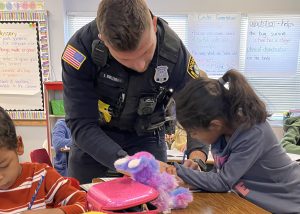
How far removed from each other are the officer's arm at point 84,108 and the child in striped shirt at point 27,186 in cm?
26

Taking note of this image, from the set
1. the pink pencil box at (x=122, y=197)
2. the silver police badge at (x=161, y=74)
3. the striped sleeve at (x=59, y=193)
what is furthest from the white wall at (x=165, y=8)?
the pink pencil box at (x=122, y=197)

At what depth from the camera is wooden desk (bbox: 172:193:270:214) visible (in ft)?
2.92

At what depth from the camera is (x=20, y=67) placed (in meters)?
3.74

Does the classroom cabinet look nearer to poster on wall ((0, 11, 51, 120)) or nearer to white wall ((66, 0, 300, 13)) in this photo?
poster on wall ((0, 11, 51, 120))

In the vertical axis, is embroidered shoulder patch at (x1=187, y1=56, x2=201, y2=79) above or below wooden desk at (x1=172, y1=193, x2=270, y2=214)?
above

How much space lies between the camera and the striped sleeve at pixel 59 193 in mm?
912

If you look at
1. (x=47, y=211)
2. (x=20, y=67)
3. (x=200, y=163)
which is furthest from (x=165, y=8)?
(x=47, y=211)

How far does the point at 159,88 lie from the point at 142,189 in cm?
61

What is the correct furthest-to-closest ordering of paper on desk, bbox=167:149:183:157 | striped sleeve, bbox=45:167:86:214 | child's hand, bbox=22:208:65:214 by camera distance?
paper on desk, bbox=167:149:183:157 < striped sleeve, bbox=45:167:86:214 < child's hand, bbox=22:208:65:214

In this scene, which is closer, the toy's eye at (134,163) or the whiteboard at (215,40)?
the toy's eye at (134,163)

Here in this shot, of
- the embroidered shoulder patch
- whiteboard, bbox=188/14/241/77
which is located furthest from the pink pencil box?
whiteboard, bbox=188/14/241/77

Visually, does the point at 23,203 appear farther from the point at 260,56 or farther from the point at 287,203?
the point at 260,56

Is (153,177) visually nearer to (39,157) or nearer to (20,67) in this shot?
(39,157)

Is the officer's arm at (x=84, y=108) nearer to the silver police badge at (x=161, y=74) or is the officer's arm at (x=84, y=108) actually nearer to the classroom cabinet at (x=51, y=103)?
the silver police badge at (x=161, y=74)
